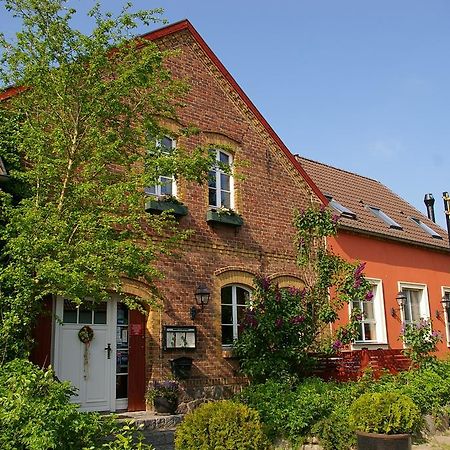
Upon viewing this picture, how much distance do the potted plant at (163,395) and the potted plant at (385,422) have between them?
12.5ft

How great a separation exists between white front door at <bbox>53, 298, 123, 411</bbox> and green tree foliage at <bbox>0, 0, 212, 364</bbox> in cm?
175

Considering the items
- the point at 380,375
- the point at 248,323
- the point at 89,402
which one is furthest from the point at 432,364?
the point at 89,402

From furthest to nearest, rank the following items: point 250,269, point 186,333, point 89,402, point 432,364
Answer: point 250,269 → point 432,364 → point 186,333 → point 89,402

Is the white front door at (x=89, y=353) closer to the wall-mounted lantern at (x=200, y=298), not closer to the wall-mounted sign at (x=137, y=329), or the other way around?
the wall-mounted sign at (x=137, y=329)

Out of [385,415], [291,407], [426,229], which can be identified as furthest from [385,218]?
[385,415]

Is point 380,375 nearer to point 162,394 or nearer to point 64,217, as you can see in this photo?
point 162,394

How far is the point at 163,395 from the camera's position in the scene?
1121 cm

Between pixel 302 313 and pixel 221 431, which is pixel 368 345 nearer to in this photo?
pixel 302 313

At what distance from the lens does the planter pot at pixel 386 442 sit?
8.17 meters

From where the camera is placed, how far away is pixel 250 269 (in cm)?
1406

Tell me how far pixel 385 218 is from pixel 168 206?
10527mm

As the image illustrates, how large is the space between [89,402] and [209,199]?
5.28 metres

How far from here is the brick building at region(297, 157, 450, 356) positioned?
17406 mm

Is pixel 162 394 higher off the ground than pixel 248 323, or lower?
lower
